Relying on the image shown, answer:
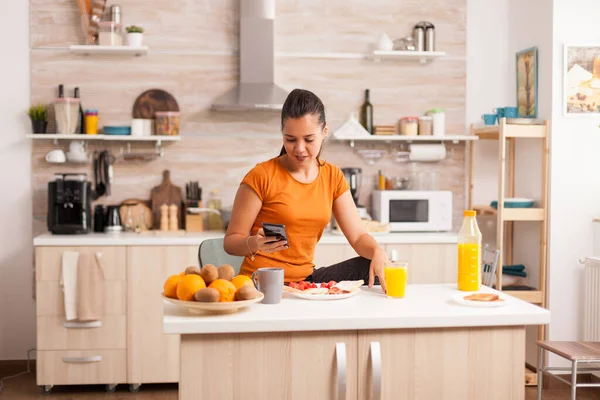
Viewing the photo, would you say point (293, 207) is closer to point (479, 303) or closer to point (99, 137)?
point (479, 303)

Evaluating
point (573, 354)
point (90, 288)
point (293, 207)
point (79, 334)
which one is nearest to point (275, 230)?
point (293, 207)

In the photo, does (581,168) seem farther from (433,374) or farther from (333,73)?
(433,374)

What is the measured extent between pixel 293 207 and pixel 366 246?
0.95ft

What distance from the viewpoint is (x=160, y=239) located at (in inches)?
166

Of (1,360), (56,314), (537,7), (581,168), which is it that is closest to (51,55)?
(56,314)

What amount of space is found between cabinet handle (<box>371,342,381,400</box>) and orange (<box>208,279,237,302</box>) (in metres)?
0.40

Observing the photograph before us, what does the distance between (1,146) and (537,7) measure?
342cm

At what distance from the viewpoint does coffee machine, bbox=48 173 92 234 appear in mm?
4355

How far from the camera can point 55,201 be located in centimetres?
438

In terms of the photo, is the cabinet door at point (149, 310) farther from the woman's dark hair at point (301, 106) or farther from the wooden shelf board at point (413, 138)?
the woman's dark hair at point (301, 106)

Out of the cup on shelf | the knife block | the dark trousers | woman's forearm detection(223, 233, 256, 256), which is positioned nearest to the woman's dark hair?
woman's forearm detection(223, 233, 256, 256)

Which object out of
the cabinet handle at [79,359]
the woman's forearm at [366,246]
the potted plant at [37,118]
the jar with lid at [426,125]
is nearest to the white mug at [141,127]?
the potted plant at [37,118]

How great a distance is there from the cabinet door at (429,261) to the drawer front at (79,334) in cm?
163

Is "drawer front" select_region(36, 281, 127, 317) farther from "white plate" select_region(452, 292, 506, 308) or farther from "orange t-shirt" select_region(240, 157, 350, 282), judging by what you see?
"white plate" select_region(452, 292, 506, 308)
